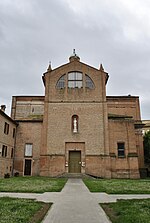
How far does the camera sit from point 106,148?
2650 centimetres

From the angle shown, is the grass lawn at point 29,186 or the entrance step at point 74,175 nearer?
the grass lawn at point 29,186

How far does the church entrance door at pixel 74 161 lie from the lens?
26386 millimetres

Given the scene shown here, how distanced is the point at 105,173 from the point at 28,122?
12148 mm

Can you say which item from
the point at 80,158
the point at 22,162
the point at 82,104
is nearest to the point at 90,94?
the point at 82,104

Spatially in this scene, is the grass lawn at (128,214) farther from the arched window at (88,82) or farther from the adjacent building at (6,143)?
the arched window at (88,82)

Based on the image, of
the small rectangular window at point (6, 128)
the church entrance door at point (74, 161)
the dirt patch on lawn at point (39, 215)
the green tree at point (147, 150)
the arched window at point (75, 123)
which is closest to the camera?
the dirt patch on lawn at point (39, 215)

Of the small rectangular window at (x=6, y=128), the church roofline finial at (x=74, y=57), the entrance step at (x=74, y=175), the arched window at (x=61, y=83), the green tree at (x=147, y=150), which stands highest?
the church roofline finial at (x=74, y=57)

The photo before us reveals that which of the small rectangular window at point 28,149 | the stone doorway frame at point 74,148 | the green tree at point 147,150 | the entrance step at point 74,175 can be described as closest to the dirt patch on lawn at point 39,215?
the entrance step at point 74,175

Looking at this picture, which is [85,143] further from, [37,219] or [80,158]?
[37,219]

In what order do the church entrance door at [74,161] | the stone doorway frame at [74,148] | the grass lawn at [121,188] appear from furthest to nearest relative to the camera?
the stone doorway frame at [74,148]
the church entrance door at [74,161]
the grass lawn at [121,188]

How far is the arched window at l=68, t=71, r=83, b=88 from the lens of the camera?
2972 centimetres

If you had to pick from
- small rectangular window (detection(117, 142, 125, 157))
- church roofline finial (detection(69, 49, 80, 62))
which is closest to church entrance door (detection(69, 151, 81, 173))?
small rectangular window (detection(117, 142, 125, 157))

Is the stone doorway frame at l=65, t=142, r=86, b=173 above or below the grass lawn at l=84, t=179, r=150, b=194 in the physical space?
above

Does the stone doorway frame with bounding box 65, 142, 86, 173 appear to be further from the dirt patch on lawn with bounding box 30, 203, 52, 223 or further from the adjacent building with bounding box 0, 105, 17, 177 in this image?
the dirt patch on lawn with bounding box 30, 203, 52, 223
